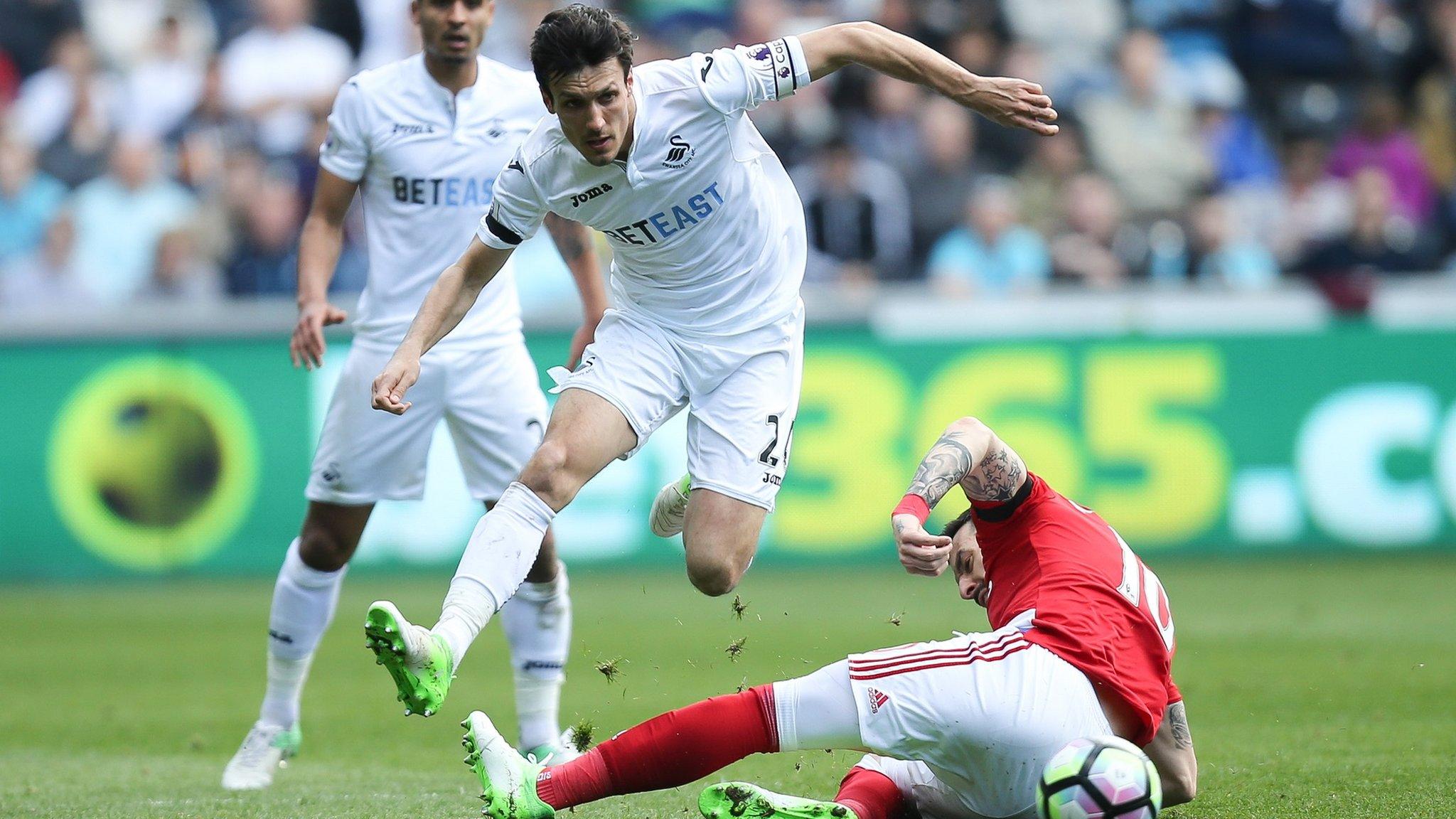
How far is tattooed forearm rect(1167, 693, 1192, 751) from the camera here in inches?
200

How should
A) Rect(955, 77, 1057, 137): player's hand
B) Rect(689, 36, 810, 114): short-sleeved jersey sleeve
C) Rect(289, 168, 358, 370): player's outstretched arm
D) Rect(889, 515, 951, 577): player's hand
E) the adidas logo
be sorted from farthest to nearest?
Rect(289, 168, 358, 370): player's outstretched arm
Rect(689, 36, 810, 114): short-sleeved jersey sleeve
Rect(955, 77, 1057, 137): player's hand
the adidas logo
Rect(889, 515, 951, 577): player's hand

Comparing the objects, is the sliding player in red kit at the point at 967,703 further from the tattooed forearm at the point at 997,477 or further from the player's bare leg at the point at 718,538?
the player's bare leg at the point at 718,538

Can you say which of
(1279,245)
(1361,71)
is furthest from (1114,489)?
A: (1361,71)

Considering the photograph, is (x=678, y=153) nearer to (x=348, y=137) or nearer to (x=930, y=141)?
(x=348, y=137)

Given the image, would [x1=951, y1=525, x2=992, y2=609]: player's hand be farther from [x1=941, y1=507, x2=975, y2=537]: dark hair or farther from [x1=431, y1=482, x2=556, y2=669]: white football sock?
[x1=431, y1=482, x2=556, y2=669]: white football sock

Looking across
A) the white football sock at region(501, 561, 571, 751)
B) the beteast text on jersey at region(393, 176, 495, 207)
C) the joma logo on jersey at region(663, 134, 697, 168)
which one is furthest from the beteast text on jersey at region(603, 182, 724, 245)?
the white football sock at region(501, 561, 571, 751)

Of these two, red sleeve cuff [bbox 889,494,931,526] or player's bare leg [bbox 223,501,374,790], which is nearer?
red sleeve cuff [bbox 889,494,931,526]

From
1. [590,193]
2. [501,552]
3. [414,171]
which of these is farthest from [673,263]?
[414,171]

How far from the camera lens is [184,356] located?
11.7 metres

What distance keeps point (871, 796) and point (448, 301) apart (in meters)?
2.09

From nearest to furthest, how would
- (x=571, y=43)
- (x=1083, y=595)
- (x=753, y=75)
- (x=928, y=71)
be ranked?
(x=1083, y=595), (x=571, y=43), (x=928, y=71), (x=753, y=75)

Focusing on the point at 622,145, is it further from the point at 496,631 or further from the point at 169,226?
the point at 169,226

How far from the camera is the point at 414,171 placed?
22.0 ft

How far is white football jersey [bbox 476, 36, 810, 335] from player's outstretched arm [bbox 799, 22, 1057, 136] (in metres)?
0.09
